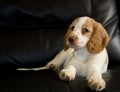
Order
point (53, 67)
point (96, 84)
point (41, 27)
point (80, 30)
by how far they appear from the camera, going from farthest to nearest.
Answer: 1. point (41, 27)
2. point (53, 67)
3. point (80, 30)
4. point (96, 84)

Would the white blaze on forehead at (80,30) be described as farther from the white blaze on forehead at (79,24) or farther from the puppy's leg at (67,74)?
the puppy's leg at (67,74)

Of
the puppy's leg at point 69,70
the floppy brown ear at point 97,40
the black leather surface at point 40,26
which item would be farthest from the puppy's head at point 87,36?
the black leather surface at point 40,26

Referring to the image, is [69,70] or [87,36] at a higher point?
[87,36]

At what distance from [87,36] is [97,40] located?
45 mm

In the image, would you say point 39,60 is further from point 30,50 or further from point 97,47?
point 97,47

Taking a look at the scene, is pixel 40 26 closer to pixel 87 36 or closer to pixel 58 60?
pixel 58 60

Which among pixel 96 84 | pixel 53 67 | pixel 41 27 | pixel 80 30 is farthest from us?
pixel 41 27

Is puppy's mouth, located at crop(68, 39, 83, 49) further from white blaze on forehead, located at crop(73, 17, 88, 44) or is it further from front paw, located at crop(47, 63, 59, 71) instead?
front paw, located at crop(47, 63, 59, 71)

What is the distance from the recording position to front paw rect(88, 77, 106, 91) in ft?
3.57

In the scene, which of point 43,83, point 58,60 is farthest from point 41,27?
point 43,83

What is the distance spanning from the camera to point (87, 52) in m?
1.29

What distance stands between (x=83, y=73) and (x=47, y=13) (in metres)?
0.43

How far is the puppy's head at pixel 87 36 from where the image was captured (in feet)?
3.93

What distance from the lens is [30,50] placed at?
1478 mm
